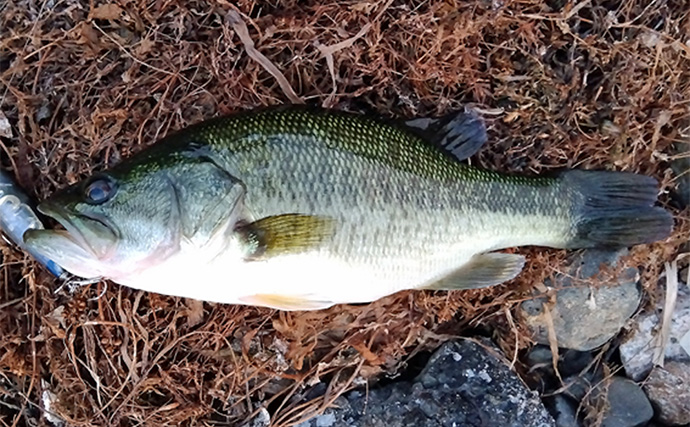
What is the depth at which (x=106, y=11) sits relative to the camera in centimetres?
270

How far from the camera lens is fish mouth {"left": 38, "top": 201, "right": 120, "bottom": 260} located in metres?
2.11

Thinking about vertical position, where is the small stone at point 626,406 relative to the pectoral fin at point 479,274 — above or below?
below

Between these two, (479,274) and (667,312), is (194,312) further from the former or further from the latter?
(667,312)

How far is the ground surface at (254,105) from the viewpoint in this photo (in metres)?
2.72

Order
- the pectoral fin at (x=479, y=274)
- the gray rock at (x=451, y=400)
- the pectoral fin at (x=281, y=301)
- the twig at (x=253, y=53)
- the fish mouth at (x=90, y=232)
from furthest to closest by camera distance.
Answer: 1. the gray rock at (x=451, y=400)
2. the twig at (x=253, y=53)
3. the pectoral fin at (x=479, y=274)
4. the pectoral fin at (x=281, y=301)
5. the fish mouth at (x=90, y=232)

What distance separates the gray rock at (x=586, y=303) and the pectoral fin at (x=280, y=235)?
1.15 m

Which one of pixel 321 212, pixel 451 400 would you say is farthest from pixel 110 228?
pixel 451 400

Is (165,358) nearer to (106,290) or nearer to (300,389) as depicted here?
(106,290)

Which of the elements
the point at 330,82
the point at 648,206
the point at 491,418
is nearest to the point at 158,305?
the point at 330,82

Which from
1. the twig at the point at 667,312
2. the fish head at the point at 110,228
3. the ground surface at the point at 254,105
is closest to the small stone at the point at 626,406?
the twig at the point at 667,312

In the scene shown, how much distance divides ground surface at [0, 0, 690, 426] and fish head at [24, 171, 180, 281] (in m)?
0.59

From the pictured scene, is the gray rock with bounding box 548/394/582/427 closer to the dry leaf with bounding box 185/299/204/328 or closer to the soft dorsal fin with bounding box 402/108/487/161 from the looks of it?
the soft dorsal fin with bounding box 402/108/487/161

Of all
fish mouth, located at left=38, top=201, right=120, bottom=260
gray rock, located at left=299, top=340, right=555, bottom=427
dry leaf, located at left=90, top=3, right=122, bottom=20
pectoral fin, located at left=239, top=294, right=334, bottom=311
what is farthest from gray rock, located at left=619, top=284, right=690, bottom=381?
dry leaf, located at left=90, top=3, right=122, bottom=20

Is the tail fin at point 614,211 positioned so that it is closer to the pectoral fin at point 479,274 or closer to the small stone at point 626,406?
the pectoral fin at point 479,274
